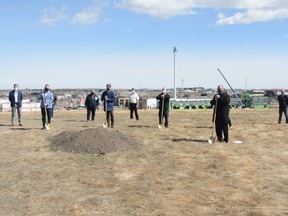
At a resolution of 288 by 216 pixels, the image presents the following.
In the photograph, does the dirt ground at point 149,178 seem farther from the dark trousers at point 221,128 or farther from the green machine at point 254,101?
the green machine at point 254,101

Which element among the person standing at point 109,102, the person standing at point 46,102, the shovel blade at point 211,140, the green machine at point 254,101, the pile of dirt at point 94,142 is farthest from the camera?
the green machine at point 254,101

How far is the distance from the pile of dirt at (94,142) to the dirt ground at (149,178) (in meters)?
0.34

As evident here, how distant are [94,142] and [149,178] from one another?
4213 millimetres

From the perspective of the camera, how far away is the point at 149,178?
33.5 feet

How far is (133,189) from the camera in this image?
9.16 m

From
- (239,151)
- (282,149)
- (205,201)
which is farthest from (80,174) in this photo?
(282,149)

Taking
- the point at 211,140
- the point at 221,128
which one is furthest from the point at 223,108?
the point at 211,140

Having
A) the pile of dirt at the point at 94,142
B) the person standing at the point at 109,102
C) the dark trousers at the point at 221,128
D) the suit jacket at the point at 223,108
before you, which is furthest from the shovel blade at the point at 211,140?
the person standing at the point at 109,102

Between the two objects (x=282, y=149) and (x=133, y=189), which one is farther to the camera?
(x=282, y=149)

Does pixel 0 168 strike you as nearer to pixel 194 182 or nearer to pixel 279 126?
pixel 194 182

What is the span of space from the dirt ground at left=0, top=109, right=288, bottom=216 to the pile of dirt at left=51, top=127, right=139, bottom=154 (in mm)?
343

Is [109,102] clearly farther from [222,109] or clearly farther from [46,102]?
[222,109]

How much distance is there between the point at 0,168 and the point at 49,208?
418 centimetres

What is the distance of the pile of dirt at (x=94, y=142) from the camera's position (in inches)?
533
